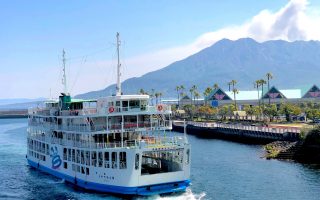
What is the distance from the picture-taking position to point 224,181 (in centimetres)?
5016

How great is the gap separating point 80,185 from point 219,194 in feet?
47.0

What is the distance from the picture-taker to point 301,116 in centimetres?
12088

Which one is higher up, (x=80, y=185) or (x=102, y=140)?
(x=102, y=140)

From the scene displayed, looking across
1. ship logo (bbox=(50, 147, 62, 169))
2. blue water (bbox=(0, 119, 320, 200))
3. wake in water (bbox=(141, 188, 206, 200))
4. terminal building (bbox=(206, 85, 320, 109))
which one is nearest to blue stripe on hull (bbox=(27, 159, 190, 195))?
wake in water (bbox=(141, 188, 206, 200))

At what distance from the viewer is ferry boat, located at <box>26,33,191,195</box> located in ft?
131

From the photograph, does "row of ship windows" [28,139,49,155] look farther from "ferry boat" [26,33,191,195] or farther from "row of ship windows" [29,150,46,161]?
"ferry boat" [26,33,191,195]

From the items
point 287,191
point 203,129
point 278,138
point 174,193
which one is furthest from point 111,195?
point 203,129

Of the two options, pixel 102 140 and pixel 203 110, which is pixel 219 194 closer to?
pixel 102 140

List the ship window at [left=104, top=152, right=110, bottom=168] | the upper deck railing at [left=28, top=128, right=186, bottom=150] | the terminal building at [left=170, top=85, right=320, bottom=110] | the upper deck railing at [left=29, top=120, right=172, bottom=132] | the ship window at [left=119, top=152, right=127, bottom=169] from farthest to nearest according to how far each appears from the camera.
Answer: the terminal building at [left=170, top=85, right=320, bottom=110], the upper deck railing at [left=29, top=120, right=172, bottom=132], the ship window at [left=104, top=152, right=110, bottom=168], the upper deck railing at [left=28, top=128, right=186, bottom=150], the ship window at [left=119, top=152, right=127, bottom=169]

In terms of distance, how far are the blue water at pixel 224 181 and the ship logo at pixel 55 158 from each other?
188 cm

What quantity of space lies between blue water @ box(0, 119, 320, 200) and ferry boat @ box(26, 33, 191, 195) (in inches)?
57.1

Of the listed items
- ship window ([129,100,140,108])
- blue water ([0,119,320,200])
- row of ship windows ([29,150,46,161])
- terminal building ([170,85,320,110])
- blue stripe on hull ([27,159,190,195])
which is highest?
terminal building ([170,85,320,110])

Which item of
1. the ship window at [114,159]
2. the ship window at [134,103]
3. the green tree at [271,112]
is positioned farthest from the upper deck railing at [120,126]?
the green tree at [271,112]

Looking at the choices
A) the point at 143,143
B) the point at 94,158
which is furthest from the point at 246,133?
the point at 143,143
